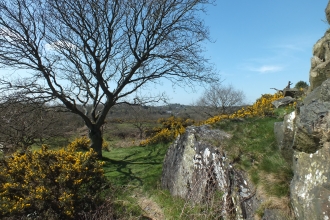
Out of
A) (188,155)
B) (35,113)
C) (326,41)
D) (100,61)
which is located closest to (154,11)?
(100,61)

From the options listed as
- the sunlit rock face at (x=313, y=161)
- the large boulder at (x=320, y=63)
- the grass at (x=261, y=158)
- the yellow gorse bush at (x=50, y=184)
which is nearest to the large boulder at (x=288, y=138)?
the grass at (x=261, y=158)

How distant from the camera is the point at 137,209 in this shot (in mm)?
7062

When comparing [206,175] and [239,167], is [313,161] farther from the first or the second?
[206,175]

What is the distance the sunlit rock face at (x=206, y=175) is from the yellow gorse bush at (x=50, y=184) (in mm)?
2022

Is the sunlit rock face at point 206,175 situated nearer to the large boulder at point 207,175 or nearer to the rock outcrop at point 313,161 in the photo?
the large boulder at point 207,175

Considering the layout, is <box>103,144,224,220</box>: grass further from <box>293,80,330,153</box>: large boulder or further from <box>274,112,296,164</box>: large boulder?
<box>293,80,330,153</box>: large boulder

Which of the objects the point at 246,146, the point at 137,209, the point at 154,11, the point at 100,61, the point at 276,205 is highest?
the point at 154,11

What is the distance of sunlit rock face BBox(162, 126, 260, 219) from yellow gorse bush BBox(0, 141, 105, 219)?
2022 mm

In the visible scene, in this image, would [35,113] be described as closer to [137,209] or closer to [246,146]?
[137,209]

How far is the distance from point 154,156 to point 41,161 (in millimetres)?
7493

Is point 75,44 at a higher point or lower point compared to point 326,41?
higher

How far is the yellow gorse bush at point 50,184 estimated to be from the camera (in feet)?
18.6

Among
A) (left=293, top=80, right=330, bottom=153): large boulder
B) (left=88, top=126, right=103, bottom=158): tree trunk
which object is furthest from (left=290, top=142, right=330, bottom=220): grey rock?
(left=88, top=126, right=103, bottom=158): tree trunk

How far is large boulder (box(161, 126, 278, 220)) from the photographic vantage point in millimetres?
5117
